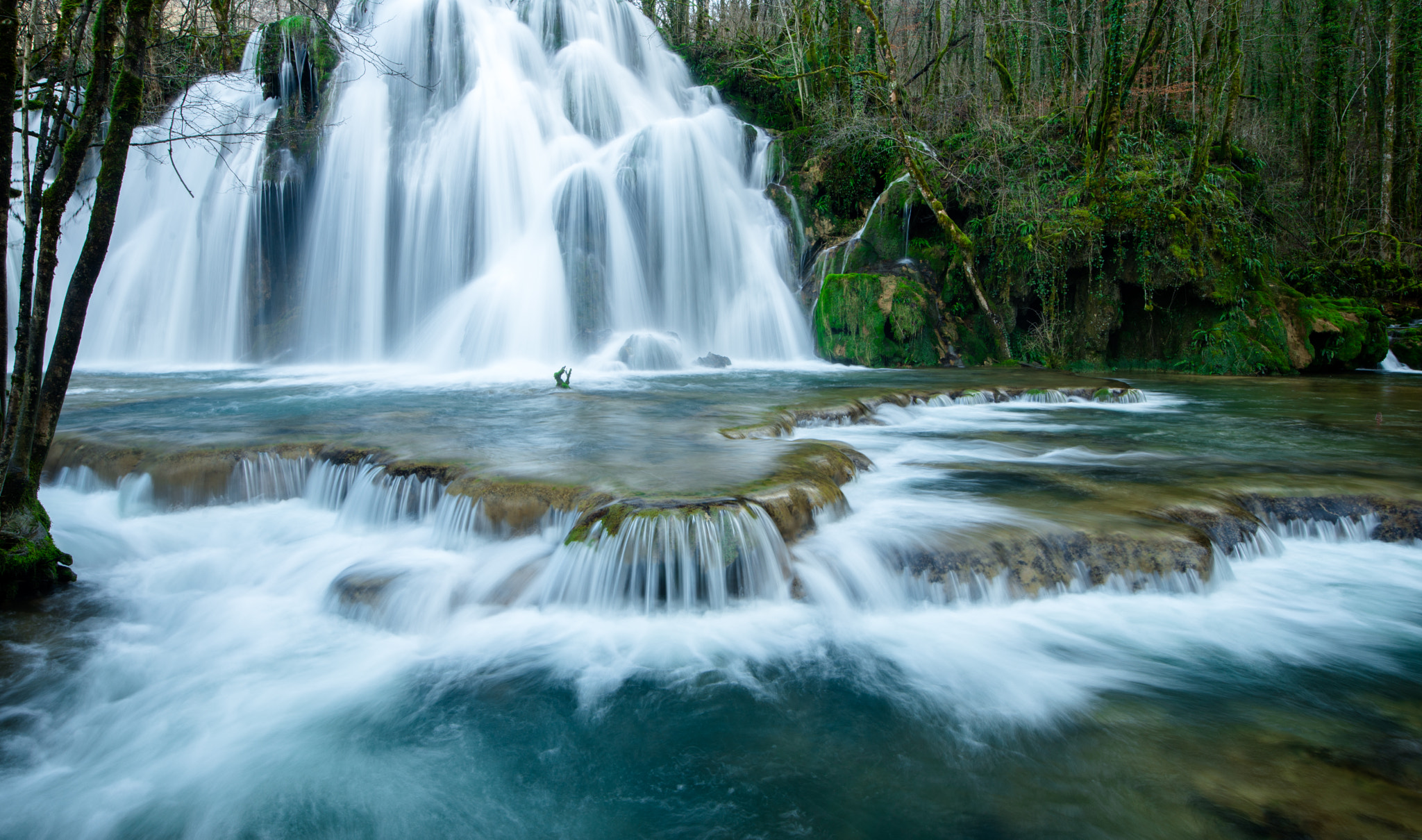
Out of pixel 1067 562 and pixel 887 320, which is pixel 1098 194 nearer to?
pixel 887 320

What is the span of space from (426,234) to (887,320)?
349 inches

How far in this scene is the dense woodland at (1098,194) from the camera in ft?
39.3

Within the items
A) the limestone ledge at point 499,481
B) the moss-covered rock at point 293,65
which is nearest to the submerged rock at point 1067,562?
the limestone ledge at point 499,481

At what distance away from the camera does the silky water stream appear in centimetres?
237

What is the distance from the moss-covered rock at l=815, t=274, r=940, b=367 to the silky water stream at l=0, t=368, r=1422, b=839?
7398mm

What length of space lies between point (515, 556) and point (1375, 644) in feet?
13.1

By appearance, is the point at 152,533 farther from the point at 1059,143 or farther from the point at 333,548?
the point at 1059,143

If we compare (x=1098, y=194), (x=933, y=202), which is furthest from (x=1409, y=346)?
(x=933, y=202)

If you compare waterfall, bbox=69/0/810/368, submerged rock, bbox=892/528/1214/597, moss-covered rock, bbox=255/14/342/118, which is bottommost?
submerged rock, bbox=892/528/1214/597

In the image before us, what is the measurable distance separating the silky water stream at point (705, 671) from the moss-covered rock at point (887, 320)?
7.40 metres

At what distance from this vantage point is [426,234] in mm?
14648

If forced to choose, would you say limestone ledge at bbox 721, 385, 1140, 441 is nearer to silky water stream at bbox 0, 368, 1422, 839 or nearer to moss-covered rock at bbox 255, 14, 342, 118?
silky water stream at bbox 0, 368, 1422, 839

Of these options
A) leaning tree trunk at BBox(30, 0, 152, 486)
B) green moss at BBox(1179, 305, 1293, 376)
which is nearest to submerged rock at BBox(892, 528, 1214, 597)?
leaning tree trunk at BBox(30, 0, 152, 486)

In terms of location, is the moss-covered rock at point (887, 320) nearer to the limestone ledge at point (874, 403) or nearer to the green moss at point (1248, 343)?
the limestone ledge at point (874, 403)
